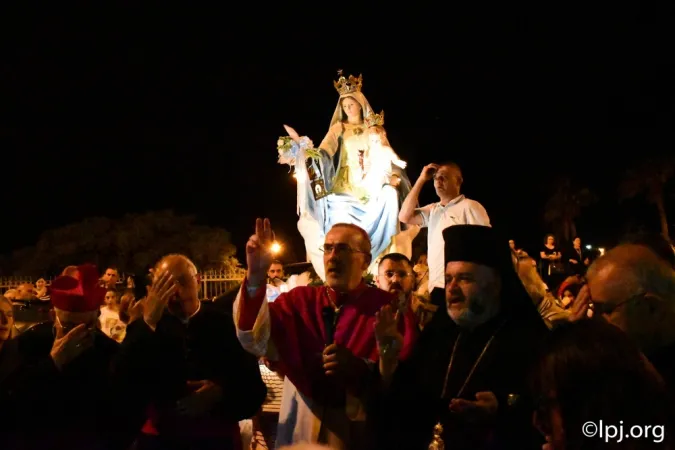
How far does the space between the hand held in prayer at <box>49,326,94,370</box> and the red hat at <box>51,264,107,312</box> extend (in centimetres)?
12

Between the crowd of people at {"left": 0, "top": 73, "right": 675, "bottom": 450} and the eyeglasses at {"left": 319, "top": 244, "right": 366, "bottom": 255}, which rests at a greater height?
the eyeglasses at {"left": 319, "top": 244, "right": 366, "bottom": 255}

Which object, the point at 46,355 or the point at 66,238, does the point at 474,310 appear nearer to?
the point at 46,355

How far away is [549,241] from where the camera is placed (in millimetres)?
14086

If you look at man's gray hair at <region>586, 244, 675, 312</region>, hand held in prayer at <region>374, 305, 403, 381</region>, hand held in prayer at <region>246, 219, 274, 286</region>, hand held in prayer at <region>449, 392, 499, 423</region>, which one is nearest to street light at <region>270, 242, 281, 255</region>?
hand held in prayer at <region>246, 219, 274, 286</region>

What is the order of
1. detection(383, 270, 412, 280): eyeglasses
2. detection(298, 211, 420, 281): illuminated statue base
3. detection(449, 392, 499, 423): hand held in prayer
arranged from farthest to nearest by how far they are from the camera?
detection(298, 211, 420, 281): illuminated statue base
detection(383, 270, 412, 280): eyeglasses
detection(449, 392, 499, 423): hand held in prayer

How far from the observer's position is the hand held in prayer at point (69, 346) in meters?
3.69

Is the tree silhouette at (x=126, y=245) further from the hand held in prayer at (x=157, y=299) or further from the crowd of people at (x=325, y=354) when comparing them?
the hand held in prayer at (x=157, y=299)

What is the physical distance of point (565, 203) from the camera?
3027 centimetres

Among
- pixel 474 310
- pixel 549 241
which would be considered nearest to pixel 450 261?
pixel 474 310

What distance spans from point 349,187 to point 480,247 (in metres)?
7.89

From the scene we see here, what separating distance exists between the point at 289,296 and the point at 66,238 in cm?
2091

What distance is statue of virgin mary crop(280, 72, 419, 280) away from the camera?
11.3 meters

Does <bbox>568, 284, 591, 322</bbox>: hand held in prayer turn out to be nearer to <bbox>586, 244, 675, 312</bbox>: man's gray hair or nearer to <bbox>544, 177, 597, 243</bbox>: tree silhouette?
<bbox>586, 244, 675, 312</bbox>: man's gray hair

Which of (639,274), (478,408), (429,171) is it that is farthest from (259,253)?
(429,171)
